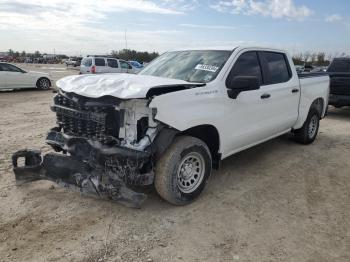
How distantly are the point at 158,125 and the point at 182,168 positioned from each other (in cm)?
71

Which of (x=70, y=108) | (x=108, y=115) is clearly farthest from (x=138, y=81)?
(x=70, y=108)

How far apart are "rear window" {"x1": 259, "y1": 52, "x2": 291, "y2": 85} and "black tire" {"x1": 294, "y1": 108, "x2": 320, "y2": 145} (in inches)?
53.1

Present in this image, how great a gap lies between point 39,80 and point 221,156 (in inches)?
600

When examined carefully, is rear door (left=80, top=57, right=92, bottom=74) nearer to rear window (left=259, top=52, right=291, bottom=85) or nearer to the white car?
the white car

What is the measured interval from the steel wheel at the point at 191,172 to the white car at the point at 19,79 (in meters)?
14.8

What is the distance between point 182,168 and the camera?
4.36 meters

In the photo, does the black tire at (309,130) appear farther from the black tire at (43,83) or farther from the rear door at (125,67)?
the rear door at (125,67)

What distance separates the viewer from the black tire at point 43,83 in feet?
59.0

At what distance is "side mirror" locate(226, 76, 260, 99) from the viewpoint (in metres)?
4.53

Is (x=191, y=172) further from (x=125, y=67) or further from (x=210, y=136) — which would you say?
(x=125, y=67)

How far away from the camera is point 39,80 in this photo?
1795cm

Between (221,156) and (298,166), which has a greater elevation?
(221,156)

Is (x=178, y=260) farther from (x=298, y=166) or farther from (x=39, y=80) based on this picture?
(x=39, y=80)

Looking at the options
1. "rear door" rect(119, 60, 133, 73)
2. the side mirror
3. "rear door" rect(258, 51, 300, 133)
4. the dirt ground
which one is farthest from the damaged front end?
"rear door" rect(119, 60, 133, 73)
